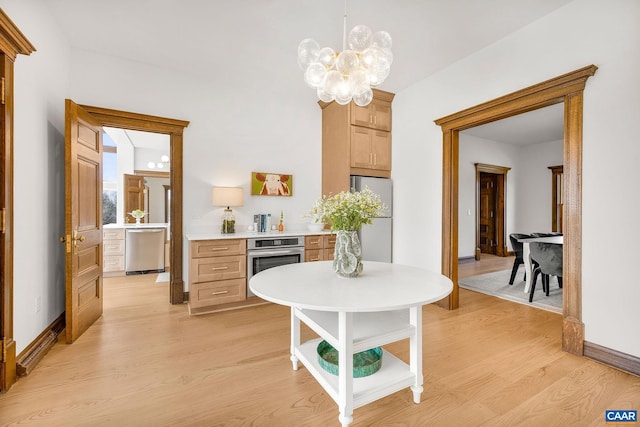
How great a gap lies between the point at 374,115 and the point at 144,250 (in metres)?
4.40

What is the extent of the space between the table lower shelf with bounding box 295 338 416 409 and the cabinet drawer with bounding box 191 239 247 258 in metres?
1.76

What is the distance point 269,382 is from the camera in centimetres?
188

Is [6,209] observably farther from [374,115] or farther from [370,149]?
[374,115]

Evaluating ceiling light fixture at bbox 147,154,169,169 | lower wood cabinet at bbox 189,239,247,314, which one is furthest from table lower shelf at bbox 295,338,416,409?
ceiling light fixture at bbox 147,154,169,169

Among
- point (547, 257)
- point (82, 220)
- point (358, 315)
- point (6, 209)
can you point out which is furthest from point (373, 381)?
point (547, 257)

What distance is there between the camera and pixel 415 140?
3.76 m

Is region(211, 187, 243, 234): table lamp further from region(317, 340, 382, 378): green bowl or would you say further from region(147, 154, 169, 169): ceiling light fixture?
region(147, 154, 169, 169): ceiling light fixture

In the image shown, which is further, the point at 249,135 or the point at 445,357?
the point at 249,135

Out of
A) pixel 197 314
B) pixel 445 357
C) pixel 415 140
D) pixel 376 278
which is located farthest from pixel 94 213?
pixel 415 140

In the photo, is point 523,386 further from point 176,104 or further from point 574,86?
point 176,104

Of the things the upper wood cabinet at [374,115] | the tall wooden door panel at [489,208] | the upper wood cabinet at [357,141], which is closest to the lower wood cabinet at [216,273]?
the upper wood cabinet at [357,141]

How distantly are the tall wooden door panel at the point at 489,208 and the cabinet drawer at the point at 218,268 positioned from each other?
634cm

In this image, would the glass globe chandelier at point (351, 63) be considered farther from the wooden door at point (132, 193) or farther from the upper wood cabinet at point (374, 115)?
the wooden door at point (132, 193)

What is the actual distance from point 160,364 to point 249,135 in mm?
2873
